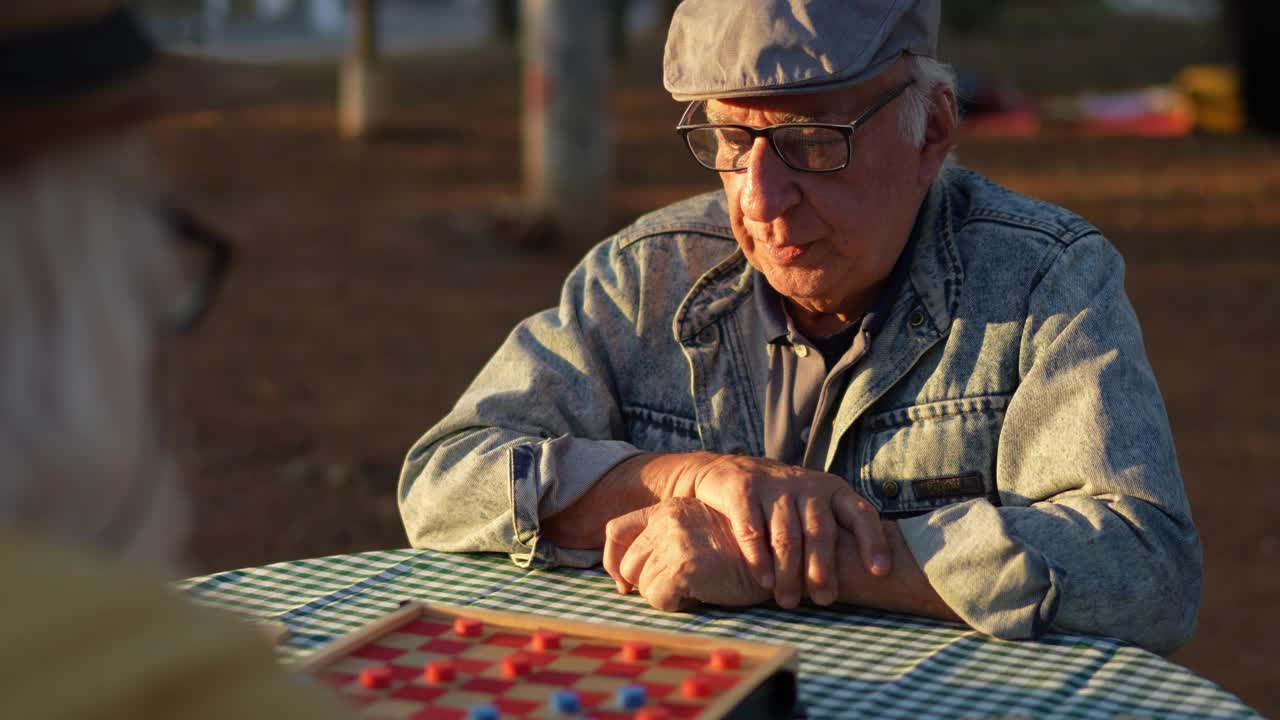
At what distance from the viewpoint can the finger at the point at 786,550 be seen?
8.14ft

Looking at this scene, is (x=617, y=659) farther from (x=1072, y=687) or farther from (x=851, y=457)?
(x=851, y=457)

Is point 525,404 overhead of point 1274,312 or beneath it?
overhead

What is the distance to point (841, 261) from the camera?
284cm

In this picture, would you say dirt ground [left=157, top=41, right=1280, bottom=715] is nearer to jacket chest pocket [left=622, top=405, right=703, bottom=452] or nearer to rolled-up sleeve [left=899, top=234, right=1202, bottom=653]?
jacket chest pocket [left=622, top=405, right=703, bottom=452]

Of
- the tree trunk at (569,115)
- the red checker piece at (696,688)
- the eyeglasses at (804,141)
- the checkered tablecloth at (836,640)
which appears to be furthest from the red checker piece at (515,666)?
the tree trunk at (569,115)

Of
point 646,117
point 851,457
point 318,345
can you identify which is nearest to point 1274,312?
point 318,345

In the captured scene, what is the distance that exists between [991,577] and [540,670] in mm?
709

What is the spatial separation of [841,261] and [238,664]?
1.96 m

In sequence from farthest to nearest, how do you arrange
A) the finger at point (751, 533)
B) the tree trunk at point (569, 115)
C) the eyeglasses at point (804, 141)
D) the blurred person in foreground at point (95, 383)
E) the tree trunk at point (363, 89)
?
the tree trunk at point (363, 89), the tree trunk at point (569, 115), the eyeglasses at point (804, 141), the finger at point (751, 533), the blurred person in foreground at point (95, 383)

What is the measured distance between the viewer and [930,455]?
9.17 feet

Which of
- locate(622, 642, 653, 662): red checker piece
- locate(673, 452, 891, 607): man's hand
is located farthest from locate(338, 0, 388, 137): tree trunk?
locate(622, 642, 653, 662): red checker piece

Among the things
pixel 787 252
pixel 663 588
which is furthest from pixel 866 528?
pixel 787 252

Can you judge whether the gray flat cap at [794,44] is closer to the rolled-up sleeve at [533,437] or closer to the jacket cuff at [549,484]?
the rolled-up sleeve at [533,437]

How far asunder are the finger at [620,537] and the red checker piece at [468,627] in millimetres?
353
